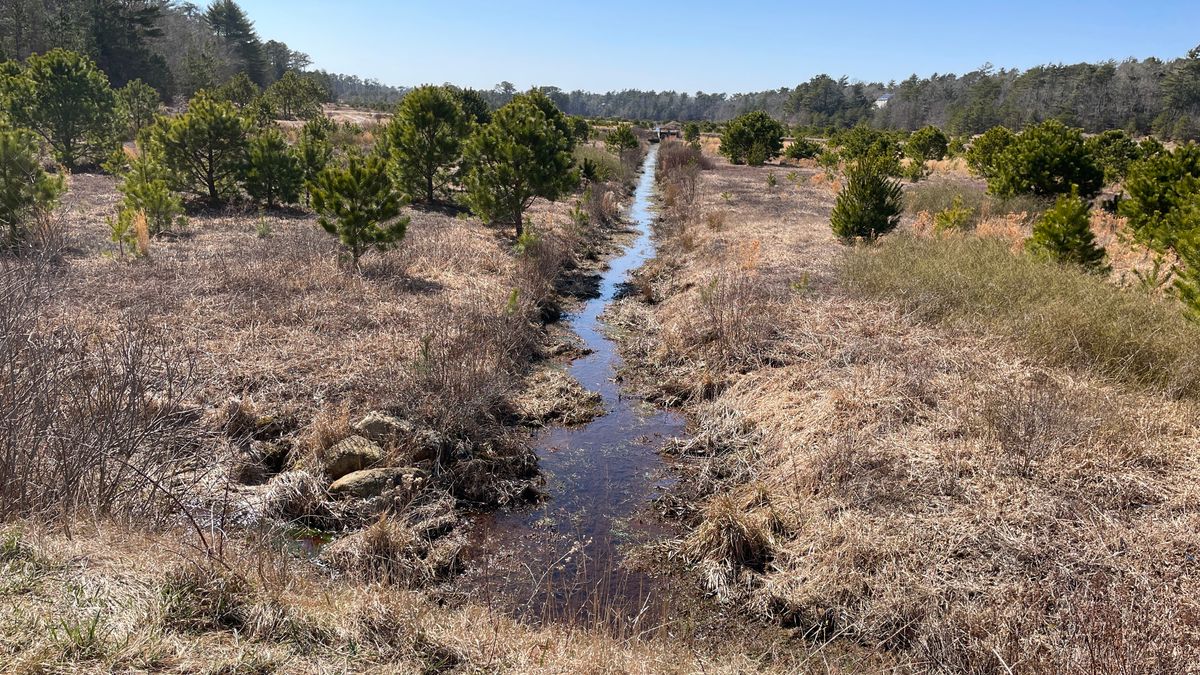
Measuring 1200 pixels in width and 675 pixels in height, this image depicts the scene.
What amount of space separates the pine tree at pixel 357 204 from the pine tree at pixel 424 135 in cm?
830

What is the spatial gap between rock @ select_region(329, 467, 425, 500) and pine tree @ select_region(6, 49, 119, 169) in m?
23.3

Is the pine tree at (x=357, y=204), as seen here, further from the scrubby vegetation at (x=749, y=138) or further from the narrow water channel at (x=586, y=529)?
the scrubby vegetation at (x=749, y=138)

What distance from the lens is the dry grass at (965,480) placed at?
4.64 m

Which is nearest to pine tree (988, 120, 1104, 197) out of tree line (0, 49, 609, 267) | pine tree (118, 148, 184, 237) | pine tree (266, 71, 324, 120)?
tree line (0, 49, 609, 267)

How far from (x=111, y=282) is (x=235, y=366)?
438cm

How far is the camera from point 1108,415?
21.9 feet

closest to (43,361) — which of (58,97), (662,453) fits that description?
(662,453)

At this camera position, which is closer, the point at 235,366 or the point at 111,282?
the point at 235,366

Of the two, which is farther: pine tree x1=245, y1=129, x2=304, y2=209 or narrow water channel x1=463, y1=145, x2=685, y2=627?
pine tree x1=245, y1=129, x2=304, y2=209

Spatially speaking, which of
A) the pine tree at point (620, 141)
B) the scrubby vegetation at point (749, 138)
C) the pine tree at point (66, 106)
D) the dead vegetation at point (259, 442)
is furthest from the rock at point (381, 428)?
the scrubby vegetation at point (749, 138)

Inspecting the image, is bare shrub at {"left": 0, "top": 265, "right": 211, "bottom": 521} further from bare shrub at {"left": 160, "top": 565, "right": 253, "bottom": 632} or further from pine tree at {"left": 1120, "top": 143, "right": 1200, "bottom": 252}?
pine tree at {"left": 1120, "top": 143, "right": 1200, "bottom": 252}

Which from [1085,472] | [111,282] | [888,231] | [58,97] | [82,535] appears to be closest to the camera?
[82,535]

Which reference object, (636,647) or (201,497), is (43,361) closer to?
(201,497)

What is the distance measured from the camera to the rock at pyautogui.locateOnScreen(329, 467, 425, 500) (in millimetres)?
6656
